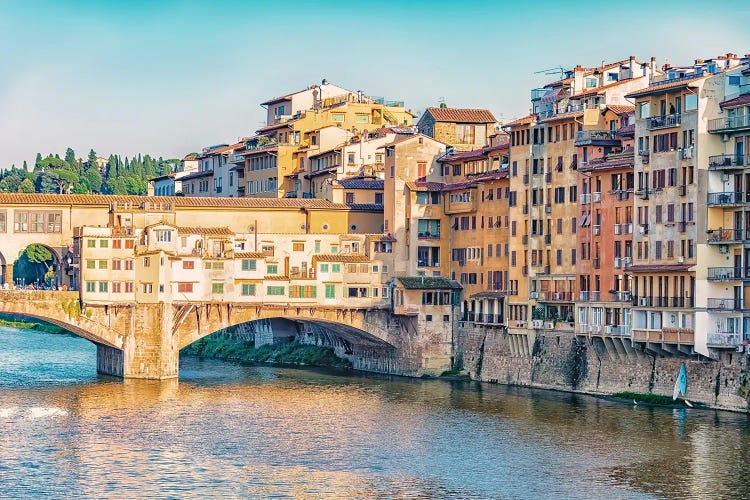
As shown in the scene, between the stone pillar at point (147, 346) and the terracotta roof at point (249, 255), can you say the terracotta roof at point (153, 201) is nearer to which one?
the terracotta roof at point (249, 255)

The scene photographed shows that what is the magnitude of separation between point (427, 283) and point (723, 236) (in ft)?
91.5

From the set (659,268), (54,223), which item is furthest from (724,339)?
(54,223)

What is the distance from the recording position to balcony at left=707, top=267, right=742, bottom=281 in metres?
84.0

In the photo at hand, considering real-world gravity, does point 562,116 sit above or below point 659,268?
above

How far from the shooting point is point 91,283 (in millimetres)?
103375

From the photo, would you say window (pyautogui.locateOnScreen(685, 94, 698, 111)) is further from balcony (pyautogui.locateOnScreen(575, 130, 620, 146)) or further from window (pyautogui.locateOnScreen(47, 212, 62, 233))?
window (pyautogui.locateOnScreen(47, 212, 62, 233))

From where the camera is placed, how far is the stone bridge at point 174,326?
102812 mm

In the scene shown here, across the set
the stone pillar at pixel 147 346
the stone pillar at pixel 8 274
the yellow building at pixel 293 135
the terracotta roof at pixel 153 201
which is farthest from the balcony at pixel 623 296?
the yellow building at pixel 293 135

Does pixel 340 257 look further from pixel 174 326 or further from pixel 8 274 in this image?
pixel 8 274

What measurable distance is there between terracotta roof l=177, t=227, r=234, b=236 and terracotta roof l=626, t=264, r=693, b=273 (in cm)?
2812

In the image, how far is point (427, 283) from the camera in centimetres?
10869

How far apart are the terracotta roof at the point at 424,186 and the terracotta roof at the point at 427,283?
18.3ft

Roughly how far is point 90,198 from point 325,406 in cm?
2658

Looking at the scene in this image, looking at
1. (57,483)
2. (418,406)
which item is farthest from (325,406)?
(57,483)
